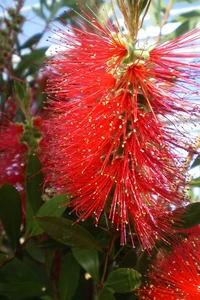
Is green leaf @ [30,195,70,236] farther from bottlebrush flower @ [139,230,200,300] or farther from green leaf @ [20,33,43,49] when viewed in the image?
green leaf @ [20,33,43,49]

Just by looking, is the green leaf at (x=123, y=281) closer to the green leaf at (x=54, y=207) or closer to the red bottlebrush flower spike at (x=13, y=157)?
the green leaf at (x=54, y=207)

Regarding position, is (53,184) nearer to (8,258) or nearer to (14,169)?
(8,258)

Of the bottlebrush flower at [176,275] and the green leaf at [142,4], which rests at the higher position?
the green leaf at [142,4]

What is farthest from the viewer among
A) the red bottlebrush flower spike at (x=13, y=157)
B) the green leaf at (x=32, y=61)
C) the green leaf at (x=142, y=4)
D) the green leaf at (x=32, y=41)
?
the green leaf at (x=32, y=41)

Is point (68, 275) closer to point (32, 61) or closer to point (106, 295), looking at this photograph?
point (106, 295)

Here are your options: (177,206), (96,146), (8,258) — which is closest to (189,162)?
(177,206)

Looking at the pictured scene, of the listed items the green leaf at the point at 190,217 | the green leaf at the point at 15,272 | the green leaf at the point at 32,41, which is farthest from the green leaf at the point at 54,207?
the green leaf at the point at 32,41
